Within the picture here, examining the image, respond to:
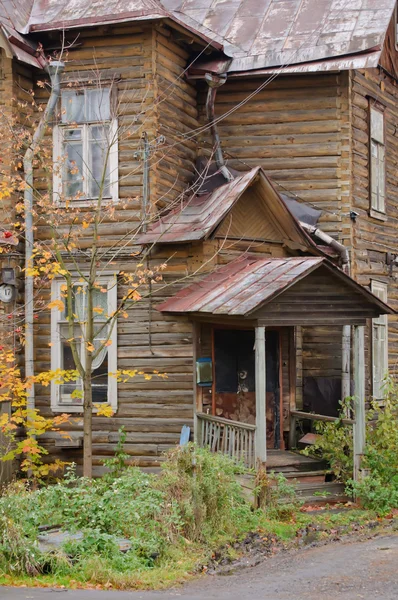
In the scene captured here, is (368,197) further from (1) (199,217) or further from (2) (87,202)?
(2) (87,202)

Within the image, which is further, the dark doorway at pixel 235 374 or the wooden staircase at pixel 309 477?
the dark doorway at pixel 235 374

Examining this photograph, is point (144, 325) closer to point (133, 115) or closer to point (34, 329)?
point (34, 329)

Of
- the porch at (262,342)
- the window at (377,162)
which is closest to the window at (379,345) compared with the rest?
the porch at (262,342)

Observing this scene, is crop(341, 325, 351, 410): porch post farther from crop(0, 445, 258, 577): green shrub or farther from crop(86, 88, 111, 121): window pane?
crop(86, 88, 111, 121): window pane

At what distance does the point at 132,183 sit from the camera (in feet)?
48.8

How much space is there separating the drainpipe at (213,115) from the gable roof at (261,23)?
1.06 feet

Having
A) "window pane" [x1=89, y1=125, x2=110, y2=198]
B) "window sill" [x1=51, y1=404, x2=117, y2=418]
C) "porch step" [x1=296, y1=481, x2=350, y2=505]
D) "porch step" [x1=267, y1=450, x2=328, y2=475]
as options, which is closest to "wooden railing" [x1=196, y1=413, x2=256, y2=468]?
"porch step" [x1=267, y1=450, x2=328, y2=475]

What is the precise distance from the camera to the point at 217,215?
1427 cm

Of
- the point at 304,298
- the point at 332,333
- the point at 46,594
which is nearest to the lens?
the point at 46,594

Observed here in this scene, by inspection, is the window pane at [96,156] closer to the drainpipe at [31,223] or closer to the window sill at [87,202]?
the window sill at [87,202]

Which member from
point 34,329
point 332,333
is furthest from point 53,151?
point 332,333

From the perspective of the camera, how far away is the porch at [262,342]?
13.1 meters

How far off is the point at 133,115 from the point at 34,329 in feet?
12.7

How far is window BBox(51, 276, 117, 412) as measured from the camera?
14.9m
